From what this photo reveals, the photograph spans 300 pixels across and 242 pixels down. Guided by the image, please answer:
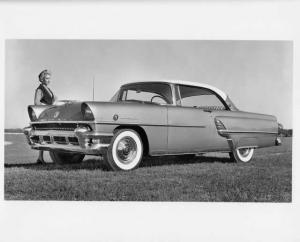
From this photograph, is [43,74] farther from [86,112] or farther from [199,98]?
[199,98]

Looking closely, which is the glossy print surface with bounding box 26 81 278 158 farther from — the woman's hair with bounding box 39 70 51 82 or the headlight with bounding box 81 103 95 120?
the woman's hair with bounding box 39 70 51 82

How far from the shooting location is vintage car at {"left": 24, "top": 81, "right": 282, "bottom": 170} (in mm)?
5395

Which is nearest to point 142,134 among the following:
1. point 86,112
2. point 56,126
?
point 86,112

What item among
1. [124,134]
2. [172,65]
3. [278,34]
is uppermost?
[278,34]

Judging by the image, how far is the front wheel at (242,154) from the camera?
6.83 m

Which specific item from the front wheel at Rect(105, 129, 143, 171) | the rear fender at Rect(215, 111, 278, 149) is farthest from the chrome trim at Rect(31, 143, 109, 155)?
the rear fender at Rect(215, 111, 278, 149)

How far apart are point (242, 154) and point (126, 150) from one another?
7.22 ft

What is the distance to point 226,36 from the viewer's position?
19.2 feet

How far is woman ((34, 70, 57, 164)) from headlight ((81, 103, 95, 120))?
88 centimetres

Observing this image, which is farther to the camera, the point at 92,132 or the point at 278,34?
the point at 278,34
